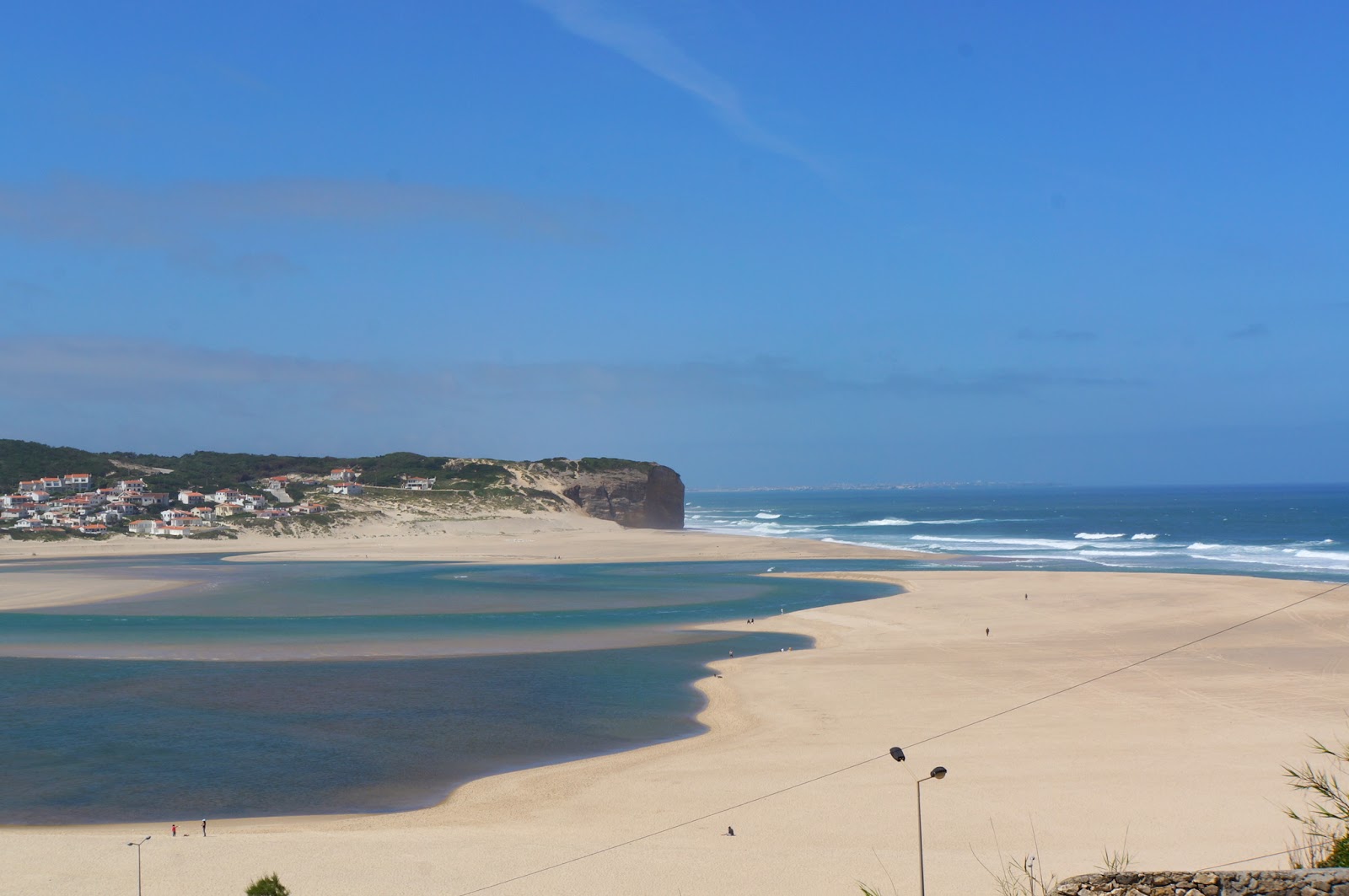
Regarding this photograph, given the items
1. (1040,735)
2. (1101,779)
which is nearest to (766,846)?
(1101,779)

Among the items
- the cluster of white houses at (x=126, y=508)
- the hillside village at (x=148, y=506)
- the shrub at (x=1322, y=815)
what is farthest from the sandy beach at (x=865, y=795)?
Result: the cluster of white houses at (x=126, y=508)

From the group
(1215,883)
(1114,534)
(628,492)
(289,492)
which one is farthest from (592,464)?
(1215,883)

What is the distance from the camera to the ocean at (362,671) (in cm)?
2023

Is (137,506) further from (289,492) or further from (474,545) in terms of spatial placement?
(474,545)

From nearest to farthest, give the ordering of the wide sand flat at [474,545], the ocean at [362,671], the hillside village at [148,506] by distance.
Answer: the ocean at [362,671], the wide sand flat at [474,545], the hillside village at [148,506]

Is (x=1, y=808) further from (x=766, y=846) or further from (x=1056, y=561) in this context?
(x=1056, y=561)

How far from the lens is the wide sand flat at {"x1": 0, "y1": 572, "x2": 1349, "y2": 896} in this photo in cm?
1495

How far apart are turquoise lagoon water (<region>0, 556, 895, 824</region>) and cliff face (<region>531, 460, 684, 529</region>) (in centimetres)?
5767

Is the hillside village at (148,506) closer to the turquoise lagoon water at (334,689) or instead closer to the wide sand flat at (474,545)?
the wide sand flat at (474,545)

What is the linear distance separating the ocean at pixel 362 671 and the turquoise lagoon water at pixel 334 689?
88 mm

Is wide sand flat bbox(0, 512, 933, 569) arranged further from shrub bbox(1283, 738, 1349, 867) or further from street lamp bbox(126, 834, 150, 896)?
street lamp bbox(126, 834, 150, 896)

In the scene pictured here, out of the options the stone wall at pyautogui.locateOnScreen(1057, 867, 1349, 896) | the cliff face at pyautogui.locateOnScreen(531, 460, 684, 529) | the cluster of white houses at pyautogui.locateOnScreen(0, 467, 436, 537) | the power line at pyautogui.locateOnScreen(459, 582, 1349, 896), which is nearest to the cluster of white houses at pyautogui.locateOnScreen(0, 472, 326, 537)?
the cluster of white houses at pyautogui.locateOnScreen(0, 467, 436, 537)

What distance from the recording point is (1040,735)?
2214 centimetres

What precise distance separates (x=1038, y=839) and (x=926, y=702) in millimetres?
9528
